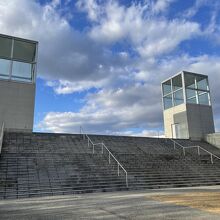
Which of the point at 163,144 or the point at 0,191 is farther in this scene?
the point at 163,144

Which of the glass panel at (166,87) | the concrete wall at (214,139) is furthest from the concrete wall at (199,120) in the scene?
the glass panel at (166,87)

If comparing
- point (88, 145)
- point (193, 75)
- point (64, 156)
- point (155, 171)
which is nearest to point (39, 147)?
point (64, 156)

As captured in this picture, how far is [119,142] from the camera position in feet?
60.2

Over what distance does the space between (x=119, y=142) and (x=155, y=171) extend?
16.5ft

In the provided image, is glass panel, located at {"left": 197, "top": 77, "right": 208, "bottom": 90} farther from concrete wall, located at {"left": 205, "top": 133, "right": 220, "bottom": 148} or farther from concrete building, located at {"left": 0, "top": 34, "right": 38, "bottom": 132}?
concrete building, located at {"left": 0, "top": 34, "right": 38, "bottom": 132}

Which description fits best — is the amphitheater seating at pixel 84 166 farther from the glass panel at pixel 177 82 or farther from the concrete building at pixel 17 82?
the glass panel at pixel 177 82

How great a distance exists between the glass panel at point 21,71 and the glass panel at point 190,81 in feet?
47.7

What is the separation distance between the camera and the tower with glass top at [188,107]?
24.0m

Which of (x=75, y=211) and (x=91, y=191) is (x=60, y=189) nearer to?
(x=91, y=191)

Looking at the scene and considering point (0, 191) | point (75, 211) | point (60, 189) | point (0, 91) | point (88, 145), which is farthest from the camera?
point (0, 91)

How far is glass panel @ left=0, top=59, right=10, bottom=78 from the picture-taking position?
60.2ft

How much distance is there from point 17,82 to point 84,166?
913 cm

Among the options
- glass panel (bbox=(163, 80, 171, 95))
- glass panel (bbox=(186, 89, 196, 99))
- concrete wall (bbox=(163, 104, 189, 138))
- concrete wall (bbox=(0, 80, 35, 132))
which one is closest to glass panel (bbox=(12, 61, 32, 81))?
concrete wall (bbox=(0, 80, 35, 132))

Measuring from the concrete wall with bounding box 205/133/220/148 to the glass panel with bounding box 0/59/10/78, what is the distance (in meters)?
17.7
